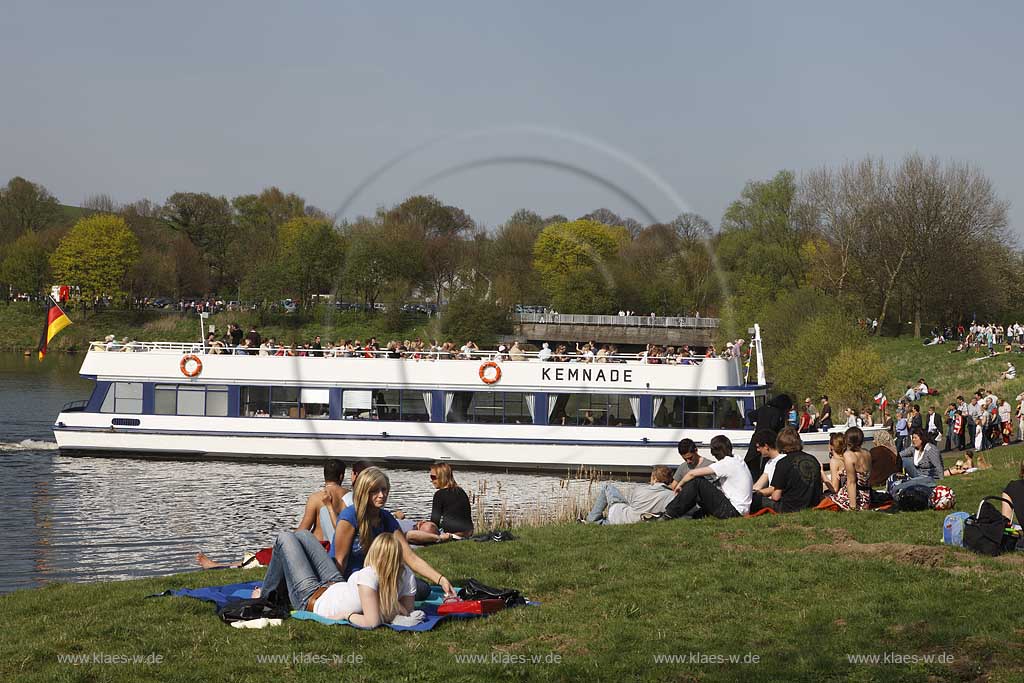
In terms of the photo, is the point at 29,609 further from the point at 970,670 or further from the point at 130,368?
the point at 130,368

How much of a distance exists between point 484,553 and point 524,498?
1353 centimetres

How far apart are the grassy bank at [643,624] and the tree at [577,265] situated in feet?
197

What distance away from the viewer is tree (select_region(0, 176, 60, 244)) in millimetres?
114625

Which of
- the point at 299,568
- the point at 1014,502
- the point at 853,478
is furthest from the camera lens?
the point at 853,478

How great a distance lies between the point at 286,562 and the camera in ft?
34.6

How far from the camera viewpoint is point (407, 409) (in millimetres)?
33062

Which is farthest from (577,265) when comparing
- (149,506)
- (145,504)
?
(149,506)

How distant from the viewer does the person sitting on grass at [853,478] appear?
1587 cm

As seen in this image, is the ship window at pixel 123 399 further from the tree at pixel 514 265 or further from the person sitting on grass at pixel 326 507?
the tree at pixel 514 265

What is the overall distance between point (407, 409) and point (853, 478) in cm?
1882

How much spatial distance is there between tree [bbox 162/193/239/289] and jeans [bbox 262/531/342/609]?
109869 millimetres

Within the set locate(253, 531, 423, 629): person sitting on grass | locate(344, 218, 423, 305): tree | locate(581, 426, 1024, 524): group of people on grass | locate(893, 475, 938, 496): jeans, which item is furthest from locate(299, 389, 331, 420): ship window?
locate(344, 218, 423, 305): tree

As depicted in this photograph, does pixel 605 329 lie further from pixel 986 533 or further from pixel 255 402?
pixel 986 533

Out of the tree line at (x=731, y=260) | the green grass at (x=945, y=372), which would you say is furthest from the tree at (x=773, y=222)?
the green grass at (x=945, y=372)
